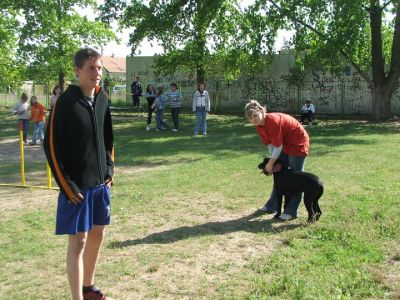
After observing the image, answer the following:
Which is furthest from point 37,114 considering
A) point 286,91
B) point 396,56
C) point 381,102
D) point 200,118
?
point 286,91

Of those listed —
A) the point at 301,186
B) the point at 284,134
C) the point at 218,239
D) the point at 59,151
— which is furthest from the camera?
the point at 284,134

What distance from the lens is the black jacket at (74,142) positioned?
3.61 meters

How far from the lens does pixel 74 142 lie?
3.66 meters

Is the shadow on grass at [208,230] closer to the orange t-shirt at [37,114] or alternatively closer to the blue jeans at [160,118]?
the orange t-shirt at [37,114]

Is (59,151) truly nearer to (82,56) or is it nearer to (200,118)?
(82,56)

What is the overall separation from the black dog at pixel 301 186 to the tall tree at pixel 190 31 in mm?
15460

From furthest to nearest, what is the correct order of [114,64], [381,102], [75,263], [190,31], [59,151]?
[114,64]
[190,31]
[381,102]
[75,263]
[59,151]

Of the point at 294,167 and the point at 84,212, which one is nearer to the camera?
the point at 84,212

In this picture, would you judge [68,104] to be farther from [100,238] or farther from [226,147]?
[226,147]

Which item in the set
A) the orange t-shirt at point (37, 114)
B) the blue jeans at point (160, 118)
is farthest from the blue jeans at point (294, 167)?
the blue jeans at point (160, 118)

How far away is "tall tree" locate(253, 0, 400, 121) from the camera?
64.0 feet

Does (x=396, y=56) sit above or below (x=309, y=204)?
above

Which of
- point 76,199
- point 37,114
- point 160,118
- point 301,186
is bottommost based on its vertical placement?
point 301,186

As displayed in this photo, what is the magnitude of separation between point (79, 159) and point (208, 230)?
9.29 ft
